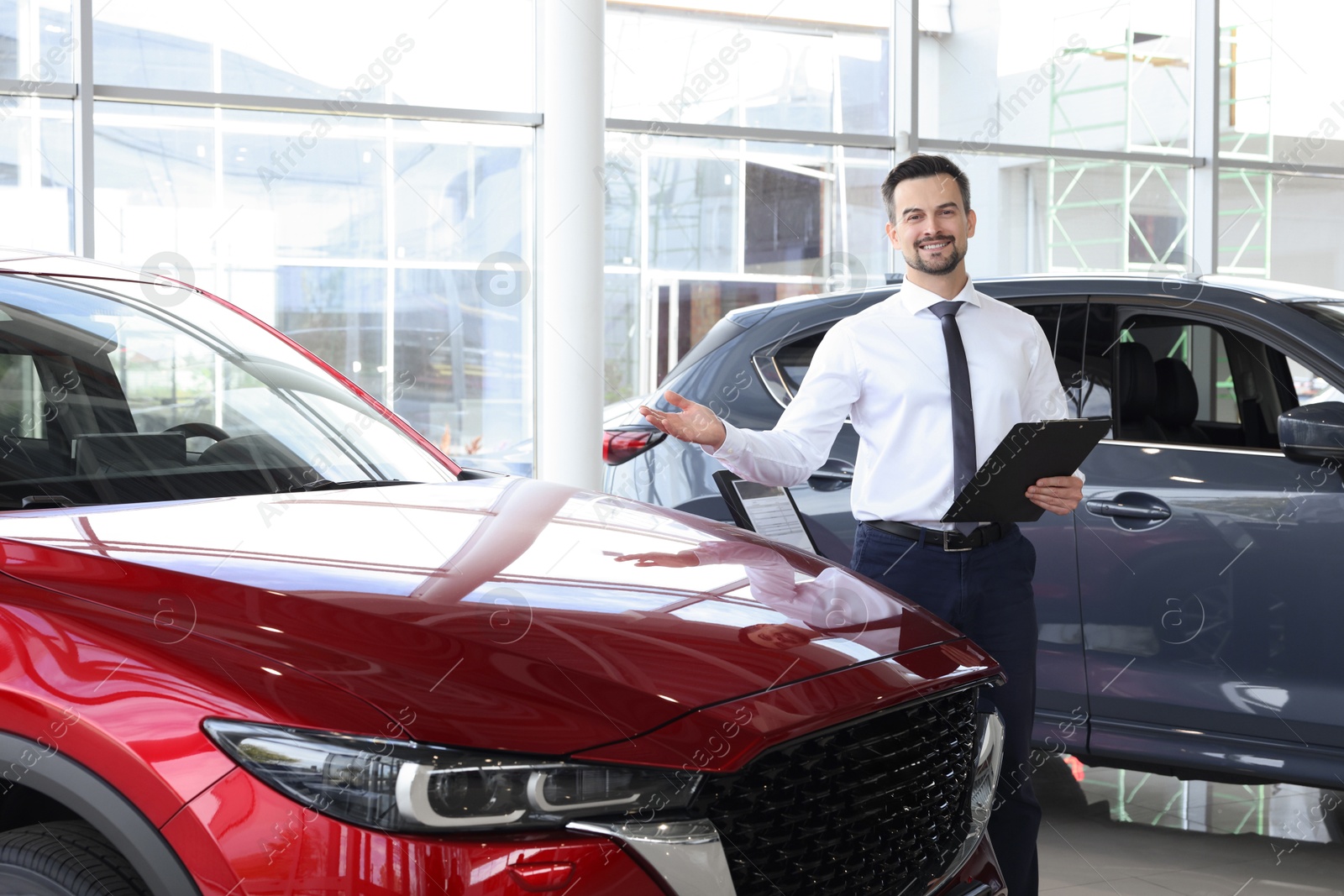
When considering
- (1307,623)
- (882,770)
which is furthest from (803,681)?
(1307,623)

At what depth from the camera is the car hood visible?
1.27 meters

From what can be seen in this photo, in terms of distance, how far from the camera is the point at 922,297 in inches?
96.0

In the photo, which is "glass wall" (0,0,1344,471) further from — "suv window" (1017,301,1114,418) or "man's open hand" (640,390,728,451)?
"man's open hand" (640,390,728,451)

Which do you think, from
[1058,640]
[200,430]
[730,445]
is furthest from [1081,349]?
[200,430]

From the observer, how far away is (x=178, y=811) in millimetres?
1208

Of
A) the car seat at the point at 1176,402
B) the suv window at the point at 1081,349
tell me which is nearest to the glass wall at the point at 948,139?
the car seat at the point at 1176,402

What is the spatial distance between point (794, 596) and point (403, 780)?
68 centimetres

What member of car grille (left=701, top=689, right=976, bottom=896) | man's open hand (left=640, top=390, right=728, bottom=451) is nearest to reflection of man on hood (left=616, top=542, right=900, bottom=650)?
car grille (left=701, top=689, right=976, bottom=896)

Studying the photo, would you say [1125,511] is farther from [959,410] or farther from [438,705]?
[438,705]

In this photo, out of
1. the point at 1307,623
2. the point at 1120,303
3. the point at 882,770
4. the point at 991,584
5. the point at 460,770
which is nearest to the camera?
the point at 460,770

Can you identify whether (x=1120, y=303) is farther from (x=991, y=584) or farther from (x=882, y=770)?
(x=882, y=770)

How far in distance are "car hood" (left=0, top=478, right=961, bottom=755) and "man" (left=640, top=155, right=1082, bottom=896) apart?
1.49ft

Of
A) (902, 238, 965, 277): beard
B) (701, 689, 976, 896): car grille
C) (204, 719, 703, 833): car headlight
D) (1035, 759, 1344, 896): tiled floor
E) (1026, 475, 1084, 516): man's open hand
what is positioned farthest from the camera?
(1035, 759, 1344, 896): tiled floor

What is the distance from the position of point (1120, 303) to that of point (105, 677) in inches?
99.6
